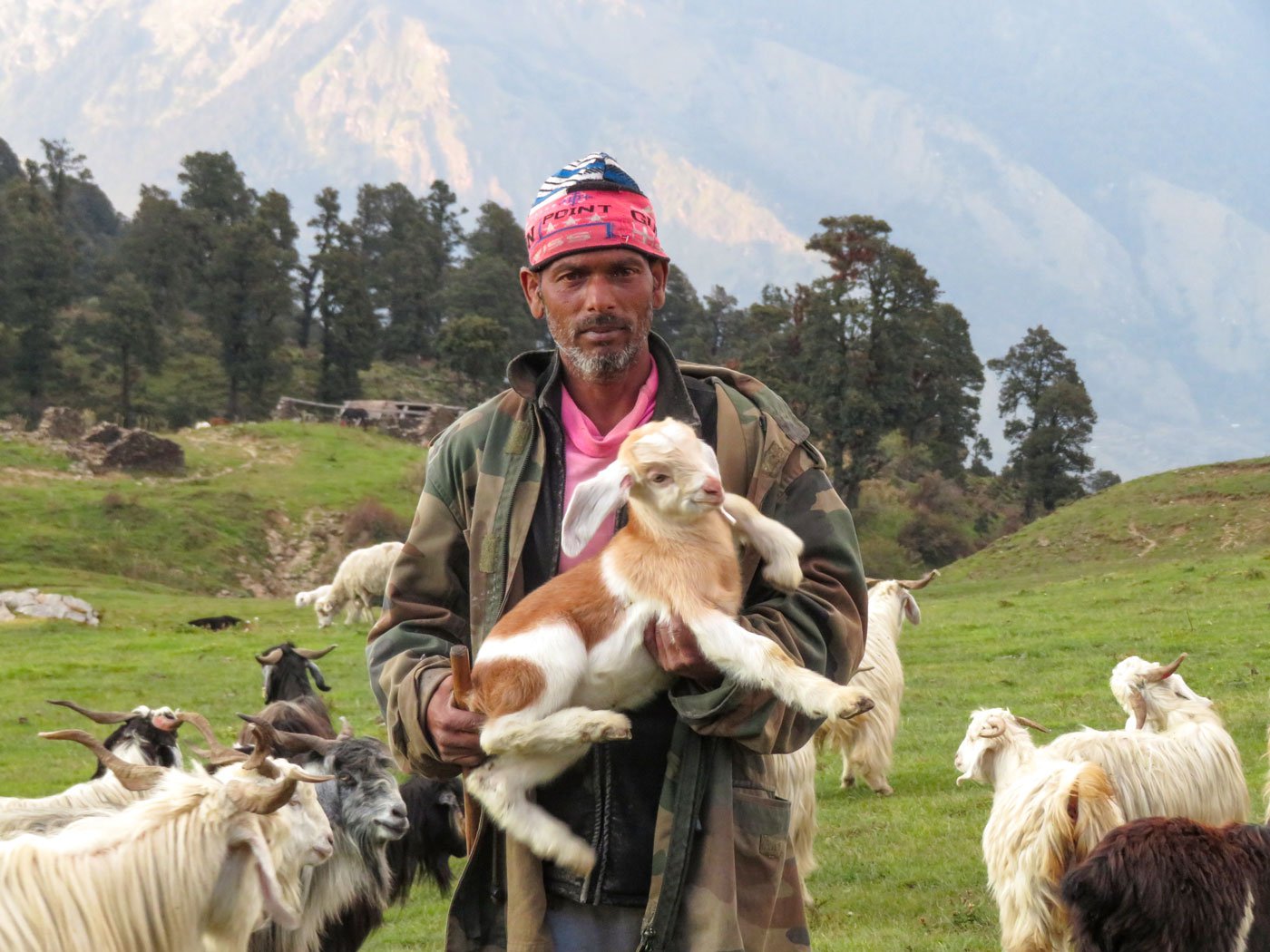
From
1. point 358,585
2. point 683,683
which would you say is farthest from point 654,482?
point 358,585

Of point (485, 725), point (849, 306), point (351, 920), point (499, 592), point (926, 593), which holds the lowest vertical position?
point (351, 920)

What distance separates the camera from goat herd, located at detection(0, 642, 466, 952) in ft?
12.4

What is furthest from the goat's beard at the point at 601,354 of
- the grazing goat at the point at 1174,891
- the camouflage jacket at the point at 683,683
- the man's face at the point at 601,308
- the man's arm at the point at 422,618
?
the grazing goat at the point at 1174,891

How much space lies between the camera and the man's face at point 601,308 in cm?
318

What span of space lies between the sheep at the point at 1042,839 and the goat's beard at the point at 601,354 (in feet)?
12.4

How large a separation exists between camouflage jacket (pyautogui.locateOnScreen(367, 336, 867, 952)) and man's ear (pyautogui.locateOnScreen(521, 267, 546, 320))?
0.40ft

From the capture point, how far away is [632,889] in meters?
3.00

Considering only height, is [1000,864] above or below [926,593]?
below

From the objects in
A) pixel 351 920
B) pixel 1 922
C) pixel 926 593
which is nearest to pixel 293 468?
pixel 926 593

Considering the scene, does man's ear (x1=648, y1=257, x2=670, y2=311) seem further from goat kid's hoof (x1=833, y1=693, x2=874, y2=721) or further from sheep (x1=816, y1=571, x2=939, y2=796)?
sheep (x1=816, y1=571, x2=939, y2=796)

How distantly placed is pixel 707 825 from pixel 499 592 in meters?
0.72

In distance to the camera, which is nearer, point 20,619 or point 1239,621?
point 1239,621

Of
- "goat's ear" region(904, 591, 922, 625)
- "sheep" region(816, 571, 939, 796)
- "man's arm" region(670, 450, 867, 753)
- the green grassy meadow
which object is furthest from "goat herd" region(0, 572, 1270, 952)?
"goat's ear" region(904, 591, 922, 625)

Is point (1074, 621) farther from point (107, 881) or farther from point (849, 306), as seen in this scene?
point (849, 306)
